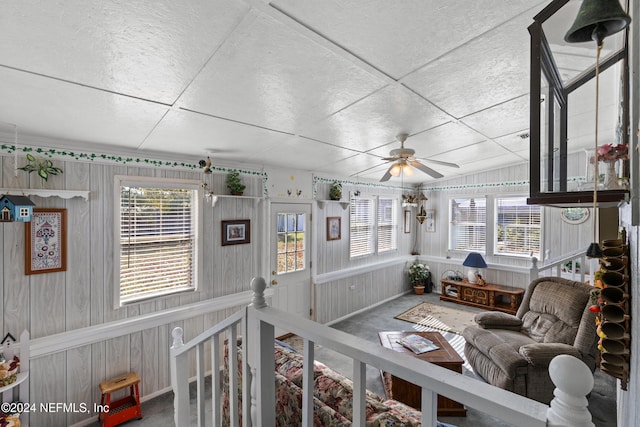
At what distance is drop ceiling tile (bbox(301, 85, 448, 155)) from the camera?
7.17ft

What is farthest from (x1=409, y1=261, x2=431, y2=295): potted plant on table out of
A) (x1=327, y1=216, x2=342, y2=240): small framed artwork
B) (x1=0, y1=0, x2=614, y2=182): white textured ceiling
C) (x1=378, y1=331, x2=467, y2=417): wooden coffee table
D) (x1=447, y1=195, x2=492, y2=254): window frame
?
(x1=0, y1=0, x2=614, y2=182): white textured ceiling

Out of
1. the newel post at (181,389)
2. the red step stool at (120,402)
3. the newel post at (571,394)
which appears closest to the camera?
the newel post at (571,394)

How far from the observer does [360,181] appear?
5422mm

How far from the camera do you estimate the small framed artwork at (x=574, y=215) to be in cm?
474

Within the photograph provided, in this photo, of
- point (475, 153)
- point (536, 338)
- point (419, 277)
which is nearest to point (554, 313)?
point (536, 338)

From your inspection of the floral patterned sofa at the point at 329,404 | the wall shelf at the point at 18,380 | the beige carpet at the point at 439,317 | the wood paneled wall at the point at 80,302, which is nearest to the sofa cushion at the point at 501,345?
the beige carpet at the point at 439,317

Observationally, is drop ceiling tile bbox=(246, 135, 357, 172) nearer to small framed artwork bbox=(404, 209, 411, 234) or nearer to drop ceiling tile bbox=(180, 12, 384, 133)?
drop ceiling tile bbox=(180, 12, 384, 133)

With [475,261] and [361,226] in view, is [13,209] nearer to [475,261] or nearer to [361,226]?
[361,226]

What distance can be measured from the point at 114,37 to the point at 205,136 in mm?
1368

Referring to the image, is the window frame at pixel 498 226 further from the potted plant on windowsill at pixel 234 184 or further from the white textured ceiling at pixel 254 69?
the potted plant on windowsill at pixel 234 184

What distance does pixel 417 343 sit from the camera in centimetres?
300

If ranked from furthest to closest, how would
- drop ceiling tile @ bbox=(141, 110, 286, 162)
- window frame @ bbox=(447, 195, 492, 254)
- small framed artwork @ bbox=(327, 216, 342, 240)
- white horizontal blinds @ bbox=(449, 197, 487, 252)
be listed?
white horizontal blinds @ bbox=(449, 197, 487, 252)
window frame @ bbox=(447, 195, 492, 254)
small framed artwork @ bbox=(327, 216, 342, 240)
drop ceiling tile @ bbox=(141, 110, 286, 162)

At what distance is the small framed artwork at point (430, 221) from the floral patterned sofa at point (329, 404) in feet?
17.9

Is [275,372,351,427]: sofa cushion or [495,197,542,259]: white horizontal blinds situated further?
[495,197,542,259]: white horizontal blinds
